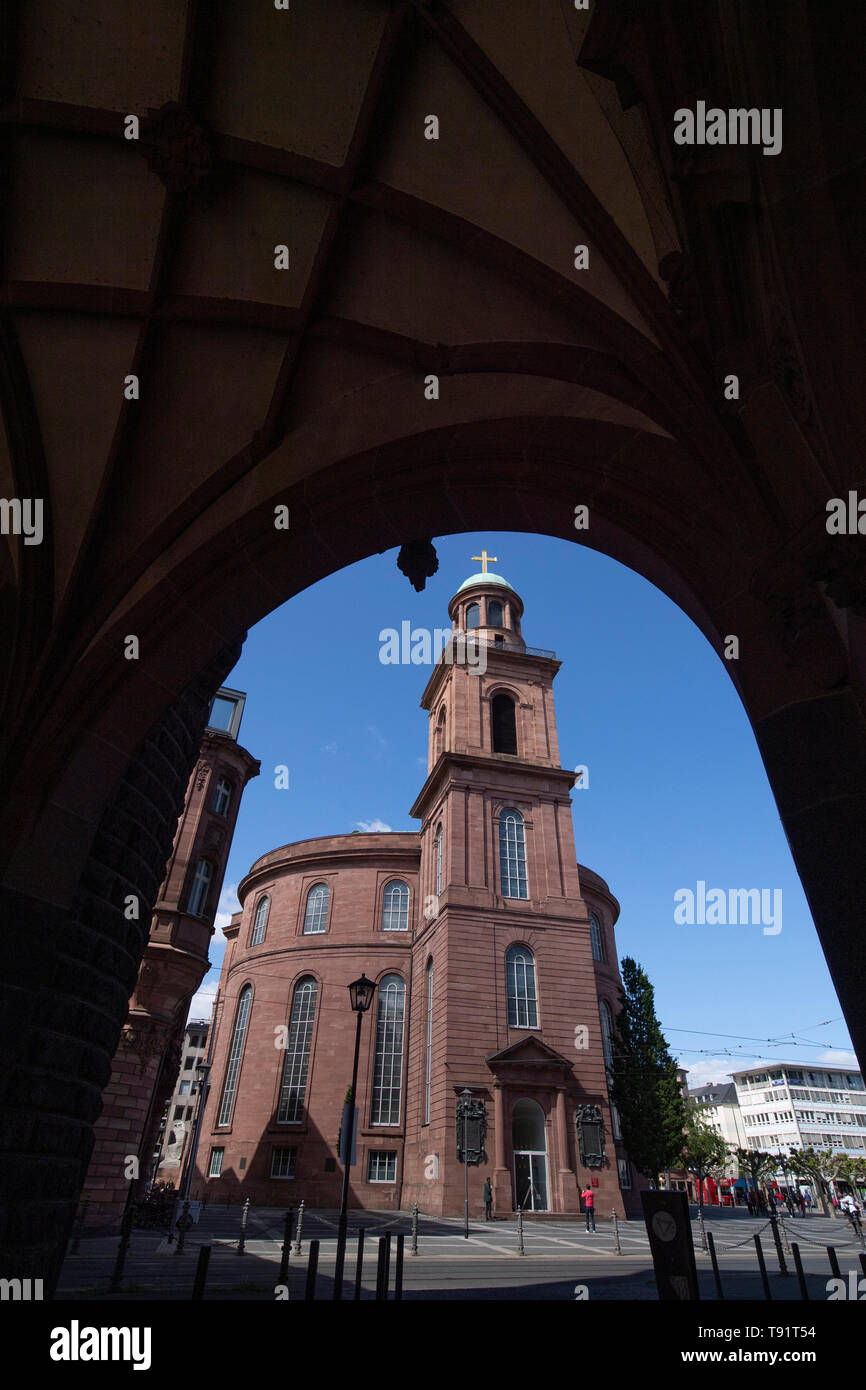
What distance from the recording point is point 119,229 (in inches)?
223

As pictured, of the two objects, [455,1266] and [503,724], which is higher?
[503,724]

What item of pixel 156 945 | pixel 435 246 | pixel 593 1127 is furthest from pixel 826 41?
pixel 593 1127

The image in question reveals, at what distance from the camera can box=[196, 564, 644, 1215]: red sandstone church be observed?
24094mm

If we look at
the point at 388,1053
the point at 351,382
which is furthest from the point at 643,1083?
the point at 351,382

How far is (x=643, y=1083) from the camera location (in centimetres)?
3025

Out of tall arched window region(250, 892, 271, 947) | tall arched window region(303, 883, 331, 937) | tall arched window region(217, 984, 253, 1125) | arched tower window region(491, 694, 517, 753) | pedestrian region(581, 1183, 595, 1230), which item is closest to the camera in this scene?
pedestrian region(581, 1183, 595, 1230)

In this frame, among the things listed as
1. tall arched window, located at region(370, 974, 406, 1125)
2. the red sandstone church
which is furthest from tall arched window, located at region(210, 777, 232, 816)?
tall arched window, located at region(370, 974, 406, 1125)

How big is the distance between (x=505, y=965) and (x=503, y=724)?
35.5ft

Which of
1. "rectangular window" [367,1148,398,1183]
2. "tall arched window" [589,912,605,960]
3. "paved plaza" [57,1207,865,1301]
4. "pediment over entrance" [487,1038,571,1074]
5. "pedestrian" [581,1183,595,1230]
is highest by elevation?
"tall arched window" [589,912,605,960]

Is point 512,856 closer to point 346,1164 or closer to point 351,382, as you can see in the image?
point 346,1164

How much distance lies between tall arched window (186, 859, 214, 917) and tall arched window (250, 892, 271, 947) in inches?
688

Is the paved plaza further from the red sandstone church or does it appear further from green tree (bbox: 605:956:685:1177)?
green tree (bbox: 605:956:685:1177)

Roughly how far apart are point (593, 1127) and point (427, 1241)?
34.4ft

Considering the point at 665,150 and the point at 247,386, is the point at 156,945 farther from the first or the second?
the point at 665,150
